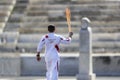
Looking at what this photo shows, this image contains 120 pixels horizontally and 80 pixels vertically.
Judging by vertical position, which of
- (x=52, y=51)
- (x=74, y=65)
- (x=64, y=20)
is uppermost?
(x=52, y=51)

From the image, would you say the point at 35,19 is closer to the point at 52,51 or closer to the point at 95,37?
the point at 95,37

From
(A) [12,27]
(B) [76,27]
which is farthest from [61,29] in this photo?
(A) [12,27]

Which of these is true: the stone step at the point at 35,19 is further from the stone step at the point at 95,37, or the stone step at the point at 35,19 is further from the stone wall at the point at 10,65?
the stone wall at the point at 10,65

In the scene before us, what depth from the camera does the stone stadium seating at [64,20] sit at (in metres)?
18.9

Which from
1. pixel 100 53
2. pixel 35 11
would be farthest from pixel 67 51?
pixel 35 11

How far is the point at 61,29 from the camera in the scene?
64.3ft

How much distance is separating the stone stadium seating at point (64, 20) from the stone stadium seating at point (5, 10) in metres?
0.15

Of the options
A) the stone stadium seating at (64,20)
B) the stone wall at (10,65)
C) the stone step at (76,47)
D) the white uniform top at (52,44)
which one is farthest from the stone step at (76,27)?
the white uniform top at (52,44)

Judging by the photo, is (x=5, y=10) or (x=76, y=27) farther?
(x=5, y=10)

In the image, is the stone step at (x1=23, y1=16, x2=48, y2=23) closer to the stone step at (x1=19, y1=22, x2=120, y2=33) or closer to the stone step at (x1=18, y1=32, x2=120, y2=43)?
the stone step at (x1=19, y1=22, x2=120, y2=33)

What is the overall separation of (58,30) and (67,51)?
1216mm

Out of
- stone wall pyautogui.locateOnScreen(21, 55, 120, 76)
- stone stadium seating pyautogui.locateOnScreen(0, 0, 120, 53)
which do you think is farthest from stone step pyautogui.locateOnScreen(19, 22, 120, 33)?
stone wall pyautogui.locateOnScreen(21, 55, 120, 76)

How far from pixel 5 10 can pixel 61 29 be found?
2.71 metres

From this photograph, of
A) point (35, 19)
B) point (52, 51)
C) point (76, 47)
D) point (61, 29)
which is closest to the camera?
point (52, 51)
